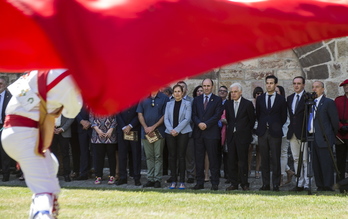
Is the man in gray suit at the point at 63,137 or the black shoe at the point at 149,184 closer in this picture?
the black shoe at the point at 149,184

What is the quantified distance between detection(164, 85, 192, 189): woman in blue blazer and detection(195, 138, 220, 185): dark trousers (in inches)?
10.8

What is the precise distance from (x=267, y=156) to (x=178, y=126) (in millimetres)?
1699

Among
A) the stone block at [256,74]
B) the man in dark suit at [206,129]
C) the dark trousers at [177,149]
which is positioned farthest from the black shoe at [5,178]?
the stone block at [256,74]

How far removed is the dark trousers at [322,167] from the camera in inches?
414

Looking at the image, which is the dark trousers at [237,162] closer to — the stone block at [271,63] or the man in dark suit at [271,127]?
the man in dark suit at [271,127]

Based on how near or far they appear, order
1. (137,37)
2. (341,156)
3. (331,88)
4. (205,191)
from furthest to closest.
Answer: (331,88) < (341,156) < (205,191) < (137,37)

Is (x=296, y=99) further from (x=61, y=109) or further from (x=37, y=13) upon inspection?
(x=37, y=13)

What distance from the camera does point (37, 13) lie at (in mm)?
1372

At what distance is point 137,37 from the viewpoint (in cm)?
134

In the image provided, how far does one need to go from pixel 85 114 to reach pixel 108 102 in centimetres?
1115

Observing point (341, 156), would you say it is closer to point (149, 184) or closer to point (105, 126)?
point (149, 184)

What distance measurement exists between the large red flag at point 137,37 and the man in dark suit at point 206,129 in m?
9.44

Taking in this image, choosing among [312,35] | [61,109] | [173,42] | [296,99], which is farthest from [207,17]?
[296,99]

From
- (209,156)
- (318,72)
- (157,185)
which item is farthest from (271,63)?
(157,185)
